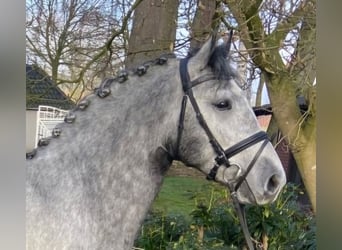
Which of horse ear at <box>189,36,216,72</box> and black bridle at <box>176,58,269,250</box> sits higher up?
horse ear at <box>189,36,216,72</box>

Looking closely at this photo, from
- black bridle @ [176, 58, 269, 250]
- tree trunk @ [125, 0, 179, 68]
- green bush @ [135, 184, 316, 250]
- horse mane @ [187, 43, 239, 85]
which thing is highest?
tree trunk @ [125, 0, 179, 68]

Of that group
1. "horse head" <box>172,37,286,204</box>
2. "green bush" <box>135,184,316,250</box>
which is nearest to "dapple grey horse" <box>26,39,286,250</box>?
"horse head" <box>172,37,286,204</box>

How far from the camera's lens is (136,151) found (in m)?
1.38

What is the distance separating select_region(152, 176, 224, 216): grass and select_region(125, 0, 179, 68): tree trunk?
1.36 ft

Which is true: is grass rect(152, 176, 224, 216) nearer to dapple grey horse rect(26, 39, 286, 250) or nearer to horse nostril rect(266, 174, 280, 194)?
dapple grey horse rect(26, 39, 286, 250)

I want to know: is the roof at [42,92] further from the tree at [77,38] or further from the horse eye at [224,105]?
the horse eye at [224,105]

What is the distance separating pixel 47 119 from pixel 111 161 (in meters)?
0.25

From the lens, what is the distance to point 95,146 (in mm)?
1401

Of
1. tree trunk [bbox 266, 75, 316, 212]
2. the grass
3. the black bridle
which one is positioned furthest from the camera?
tree trunk [bbox 266, 75, 316, 212]

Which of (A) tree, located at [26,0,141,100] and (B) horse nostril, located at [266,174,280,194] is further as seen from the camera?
(A) tree, located at [26,0,141,100]

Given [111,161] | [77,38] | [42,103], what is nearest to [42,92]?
[42,103]

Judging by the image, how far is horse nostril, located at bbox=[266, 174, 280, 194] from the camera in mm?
1380

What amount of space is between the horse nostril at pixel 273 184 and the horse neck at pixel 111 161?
A: 1.05ft
